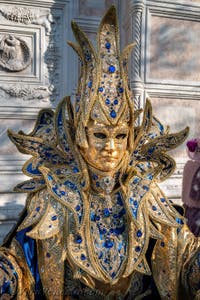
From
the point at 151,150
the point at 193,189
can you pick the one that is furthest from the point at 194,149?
the point at 151,150

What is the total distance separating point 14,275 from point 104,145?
0.55m

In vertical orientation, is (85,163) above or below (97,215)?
above

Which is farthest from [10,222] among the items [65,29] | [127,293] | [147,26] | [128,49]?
[147,26]

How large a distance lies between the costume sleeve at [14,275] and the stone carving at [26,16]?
2001mm

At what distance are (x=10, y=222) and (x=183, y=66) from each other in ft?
6.30

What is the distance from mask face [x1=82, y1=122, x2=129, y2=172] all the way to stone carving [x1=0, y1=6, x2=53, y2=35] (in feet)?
6.03

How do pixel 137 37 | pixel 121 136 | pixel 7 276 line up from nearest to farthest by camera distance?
pixel 7 276
pixel 121 136
pixel 137 37

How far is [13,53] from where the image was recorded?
2.71 metres

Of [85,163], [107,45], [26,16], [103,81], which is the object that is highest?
[26,16]

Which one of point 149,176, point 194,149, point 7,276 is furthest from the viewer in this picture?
point 194,149

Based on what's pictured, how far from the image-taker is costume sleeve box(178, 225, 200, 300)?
127 centimetres

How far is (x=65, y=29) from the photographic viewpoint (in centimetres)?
285

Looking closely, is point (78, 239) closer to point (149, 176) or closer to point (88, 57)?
point (149, 176)

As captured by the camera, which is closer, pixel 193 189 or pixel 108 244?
pixel 108 244
